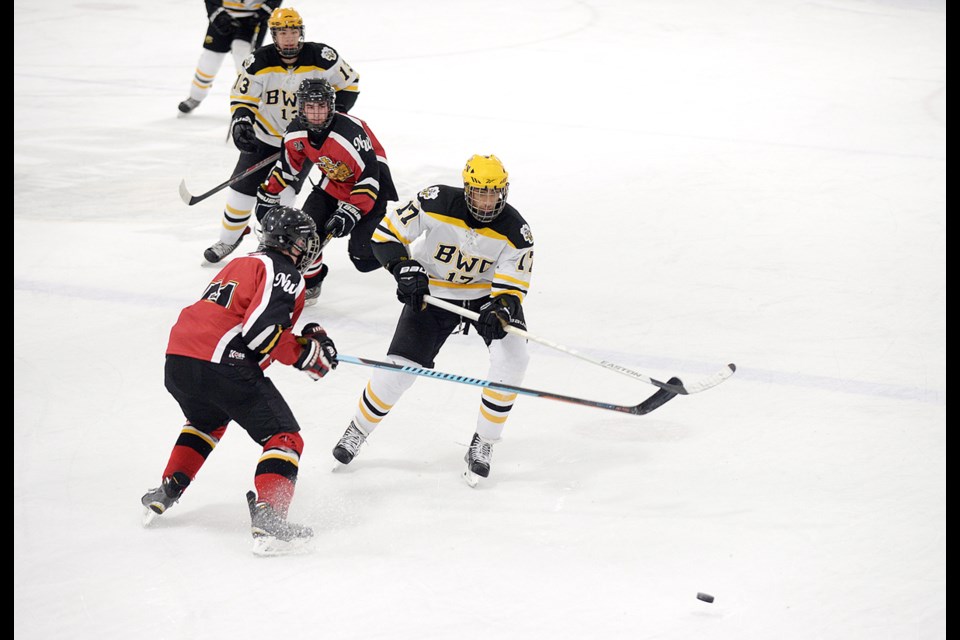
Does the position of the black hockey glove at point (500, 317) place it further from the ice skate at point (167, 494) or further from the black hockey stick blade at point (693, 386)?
the ice skate at point (167, 494)

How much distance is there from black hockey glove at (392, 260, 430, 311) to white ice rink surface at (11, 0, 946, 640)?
21.5 inches

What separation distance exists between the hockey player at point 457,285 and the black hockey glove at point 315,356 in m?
0.42

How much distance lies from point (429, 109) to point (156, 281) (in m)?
3.27

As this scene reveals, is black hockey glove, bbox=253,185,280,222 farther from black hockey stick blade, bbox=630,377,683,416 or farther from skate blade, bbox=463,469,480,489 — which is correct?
black hockey stick blade, bbox=630,377,683,416

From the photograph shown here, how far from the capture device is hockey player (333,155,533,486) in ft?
11.1

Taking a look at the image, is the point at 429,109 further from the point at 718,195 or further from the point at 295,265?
the point at 295,265

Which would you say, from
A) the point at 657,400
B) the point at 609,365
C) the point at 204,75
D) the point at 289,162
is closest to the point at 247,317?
the point at 609,365

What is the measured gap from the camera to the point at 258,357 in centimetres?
300

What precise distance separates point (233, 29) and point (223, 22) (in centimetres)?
7

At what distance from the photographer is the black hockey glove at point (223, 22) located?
7297 millimetres

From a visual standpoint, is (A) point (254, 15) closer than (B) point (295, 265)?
No

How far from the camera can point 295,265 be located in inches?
121

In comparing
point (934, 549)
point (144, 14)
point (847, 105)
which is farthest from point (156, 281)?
point (144, 14)

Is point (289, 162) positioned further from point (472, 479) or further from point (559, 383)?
point (472, 479)
